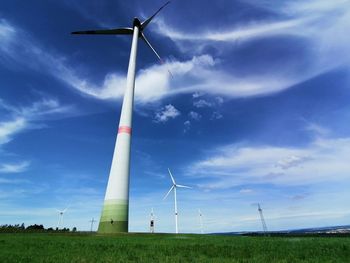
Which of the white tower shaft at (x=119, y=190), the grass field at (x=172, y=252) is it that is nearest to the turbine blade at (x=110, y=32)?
the white tower shaft at (x=119, y=190)

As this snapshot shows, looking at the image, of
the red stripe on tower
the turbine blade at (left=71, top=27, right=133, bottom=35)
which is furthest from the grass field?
the turbine blade at (left=71, top=27, right=133, bottom=35)

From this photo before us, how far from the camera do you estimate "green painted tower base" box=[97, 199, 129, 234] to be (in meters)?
49.2

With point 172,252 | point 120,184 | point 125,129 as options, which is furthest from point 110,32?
point 172,252

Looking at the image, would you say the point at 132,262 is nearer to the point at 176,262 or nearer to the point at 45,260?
the point at 176,262

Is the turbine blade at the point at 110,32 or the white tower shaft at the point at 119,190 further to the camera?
the turbine blade at the point at 110,32

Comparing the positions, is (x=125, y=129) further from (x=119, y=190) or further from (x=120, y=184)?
(x=119, y=190)

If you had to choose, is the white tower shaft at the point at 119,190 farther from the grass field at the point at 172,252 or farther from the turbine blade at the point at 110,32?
the turbine blade at the point at 110,32

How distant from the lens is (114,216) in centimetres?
4912

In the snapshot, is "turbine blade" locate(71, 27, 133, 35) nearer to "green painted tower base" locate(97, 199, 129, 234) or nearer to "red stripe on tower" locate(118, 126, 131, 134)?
"red stripe on tower" locate(118, 126, 131, 134)

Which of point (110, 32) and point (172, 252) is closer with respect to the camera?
point (172, 252)

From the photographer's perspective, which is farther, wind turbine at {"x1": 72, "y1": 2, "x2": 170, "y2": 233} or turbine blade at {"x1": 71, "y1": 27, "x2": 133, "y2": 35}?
turbine blade at {"x1": 71, "y1": 27, "x2": 133, "y2": 35}

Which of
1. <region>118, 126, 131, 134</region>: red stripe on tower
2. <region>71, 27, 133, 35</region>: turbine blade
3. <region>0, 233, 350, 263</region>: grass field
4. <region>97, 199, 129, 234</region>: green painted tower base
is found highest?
<region>71, 27, 133, 35</region>: turbine blade

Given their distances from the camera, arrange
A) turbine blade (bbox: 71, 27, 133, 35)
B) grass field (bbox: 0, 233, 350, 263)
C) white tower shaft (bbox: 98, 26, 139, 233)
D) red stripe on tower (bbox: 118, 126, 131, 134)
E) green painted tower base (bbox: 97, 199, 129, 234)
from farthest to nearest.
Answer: turbine blade (bbox: 71, 27, 133, 35), red stripe on tower (bbox: 118, 126, 131, 134), white tower shaft (bbox: 98, 26, 139, 233), green painted tower base (bbox: 97, 199, 129, 234), grass field (bbox: 0, 233, 350, 263)

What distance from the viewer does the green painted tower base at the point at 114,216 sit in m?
49.2
